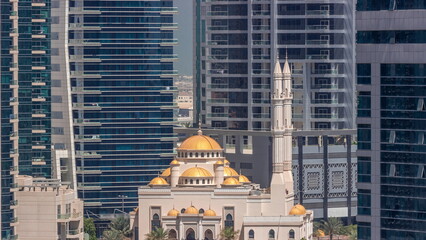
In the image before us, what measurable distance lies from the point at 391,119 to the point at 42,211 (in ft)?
160

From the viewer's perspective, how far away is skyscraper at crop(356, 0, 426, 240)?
150250 mm

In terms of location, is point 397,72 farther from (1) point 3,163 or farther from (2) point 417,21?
(1) point 3,163

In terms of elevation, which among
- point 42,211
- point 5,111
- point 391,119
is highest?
point 5,111

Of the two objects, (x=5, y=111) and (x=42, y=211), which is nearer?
(x=5, y=111)

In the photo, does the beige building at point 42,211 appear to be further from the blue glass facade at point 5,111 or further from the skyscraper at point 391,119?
the skyscraper at point 391,119

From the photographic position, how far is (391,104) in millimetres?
153125

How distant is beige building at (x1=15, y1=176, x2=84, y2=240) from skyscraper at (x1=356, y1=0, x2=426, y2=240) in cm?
4313

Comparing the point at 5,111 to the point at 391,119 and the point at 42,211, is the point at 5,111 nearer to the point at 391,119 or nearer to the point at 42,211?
the point at 42,211

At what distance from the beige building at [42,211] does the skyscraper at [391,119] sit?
142ft

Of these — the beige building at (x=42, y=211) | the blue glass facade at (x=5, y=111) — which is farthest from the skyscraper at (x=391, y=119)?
the beige building at (x=42, y=211)

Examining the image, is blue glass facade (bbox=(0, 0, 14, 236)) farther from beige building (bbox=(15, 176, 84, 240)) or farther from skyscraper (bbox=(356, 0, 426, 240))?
skyscraper (bbox=(356, 0, 426, 240))

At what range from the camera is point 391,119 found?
15300cm

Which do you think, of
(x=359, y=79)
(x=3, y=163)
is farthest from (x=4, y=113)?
(x=359, y=79)

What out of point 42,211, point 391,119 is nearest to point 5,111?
point 42,211
